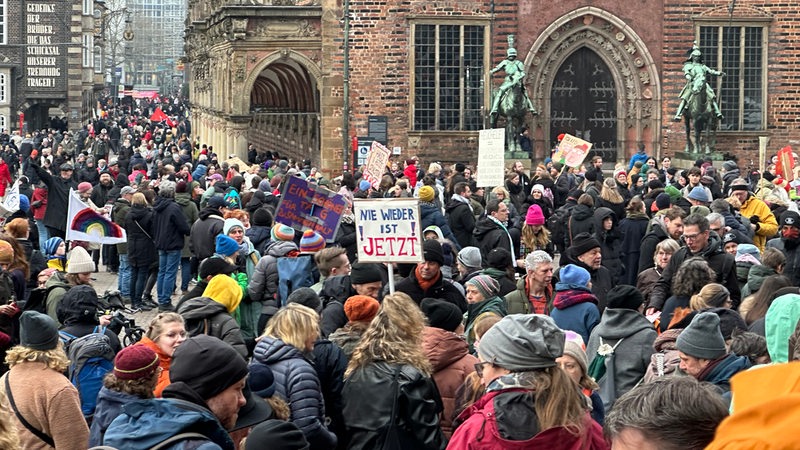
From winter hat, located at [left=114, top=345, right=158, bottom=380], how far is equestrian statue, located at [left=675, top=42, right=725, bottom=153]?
82.9ft

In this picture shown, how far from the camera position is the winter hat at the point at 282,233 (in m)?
13.7

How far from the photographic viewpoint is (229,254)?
12414 mm

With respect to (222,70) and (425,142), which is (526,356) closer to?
(425,142)

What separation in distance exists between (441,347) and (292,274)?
477 centimetres

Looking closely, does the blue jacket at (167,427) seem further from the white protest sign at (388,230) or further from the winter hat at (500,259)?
the winter hat at (500,259)

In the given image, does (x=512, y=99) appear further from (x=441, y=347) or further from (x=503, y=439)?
(x=503, y=439)

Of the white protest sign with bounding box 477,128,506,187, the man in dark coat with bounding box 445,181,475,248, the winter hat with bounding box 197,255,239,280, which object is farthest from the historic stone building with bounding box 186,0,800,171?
the winter hat with bounding box 197,255,239,280

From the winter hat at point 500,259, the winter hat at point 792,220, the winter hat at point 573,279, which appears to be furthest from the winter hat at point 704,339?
the winter hat at point 792,220

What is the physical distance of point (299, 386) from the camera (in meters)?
7.09

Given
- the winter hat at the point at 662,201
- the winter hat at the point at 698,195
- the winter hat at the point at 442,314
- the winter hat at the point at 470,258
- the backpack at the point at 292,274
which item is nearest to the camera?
the winter hat at the point at 442,314

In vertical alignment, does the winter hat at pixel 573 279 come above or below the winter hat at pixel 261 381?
above

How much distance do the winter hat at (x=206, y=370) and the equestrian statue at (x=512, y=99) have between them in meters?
25.2

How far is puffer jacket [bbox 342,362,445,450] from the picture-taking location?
7.11 metres

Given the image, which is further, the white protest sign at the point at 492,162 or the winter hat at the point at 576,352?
the white protest sign at the point at 492,162
